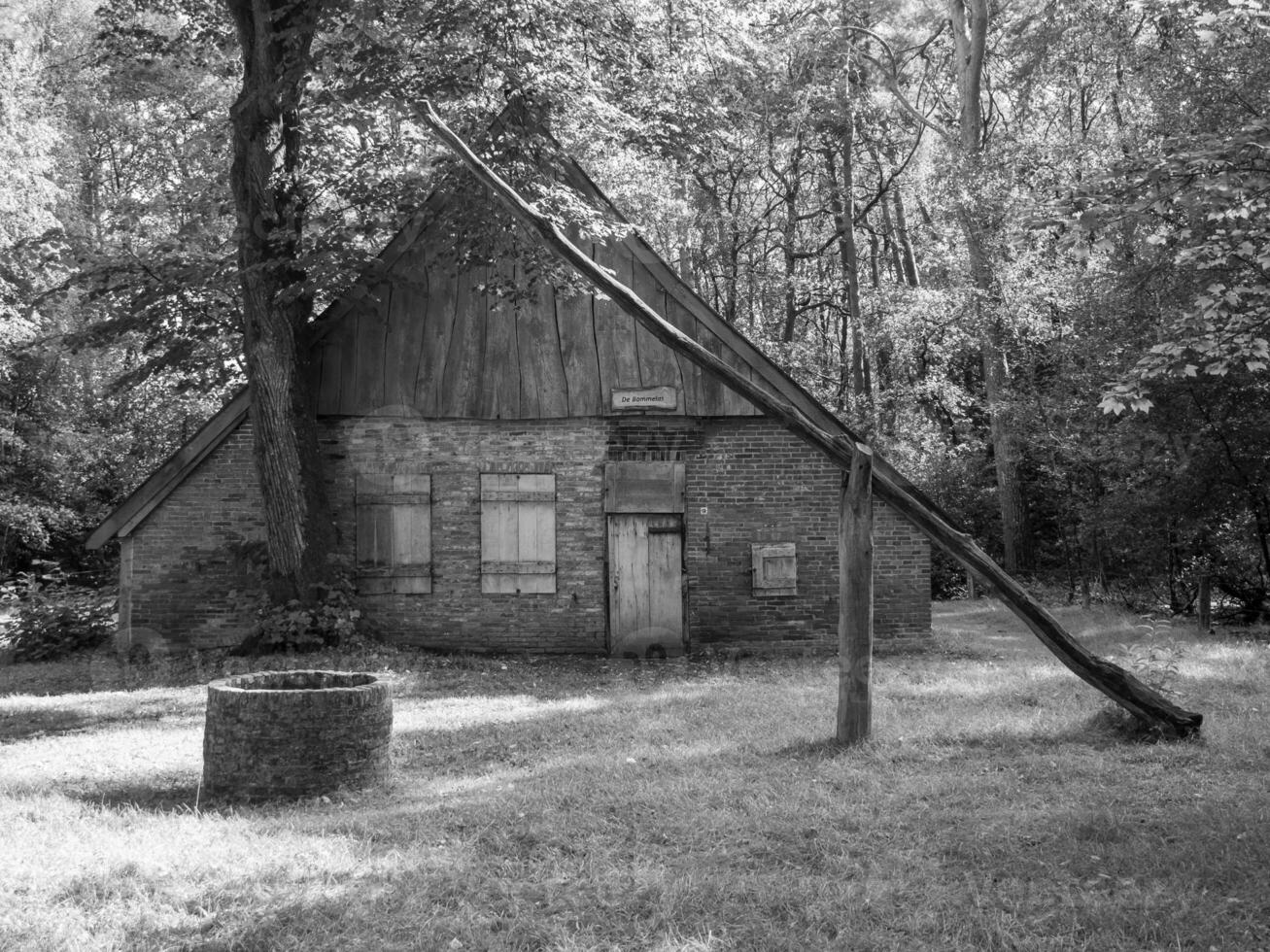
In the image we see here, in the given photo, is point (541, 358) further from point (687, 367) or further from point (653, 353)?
point (687, 367)

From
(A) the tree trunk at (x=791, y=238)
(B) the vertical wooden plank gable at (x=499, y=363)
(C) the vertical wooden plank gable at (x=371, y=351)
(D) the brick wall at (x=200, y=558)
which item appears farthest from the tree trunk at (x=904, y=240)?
(D) the brick wall at (x=200, y=558)

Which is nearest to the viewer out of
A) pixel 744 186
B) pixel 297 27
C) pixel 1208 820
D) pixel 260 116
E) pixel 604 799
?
pixel 1208 820

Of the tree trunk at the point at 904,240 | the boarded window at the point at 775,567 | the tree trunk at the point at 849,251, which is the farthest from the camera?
the tree trunk at the point at 904,240

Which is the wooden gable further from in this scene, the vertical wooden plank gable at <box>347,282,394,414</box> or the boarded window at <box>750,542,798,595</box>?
the boarded window at <box>750,542,798,595</box>

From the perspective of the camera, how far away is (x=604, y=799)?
270 inches

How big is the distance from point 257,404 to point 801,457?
264 inches

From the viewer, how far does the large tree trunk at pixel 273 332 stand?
45.3 feet

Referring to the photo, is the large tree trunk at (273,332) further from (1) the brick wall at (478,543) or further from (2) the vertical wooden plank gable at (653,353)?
(2) the vertical wooden plank gable at (653,353)

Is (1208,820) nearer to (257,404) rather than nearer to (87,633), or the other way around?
(257,404)

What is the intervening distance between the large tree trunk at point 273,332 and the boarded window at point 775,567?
210 inches

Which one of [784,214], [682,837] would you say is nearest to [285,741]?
[682,837]

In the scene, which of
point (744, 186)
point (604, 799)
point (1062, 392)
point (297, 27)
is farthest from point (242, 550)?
point (744, 186)

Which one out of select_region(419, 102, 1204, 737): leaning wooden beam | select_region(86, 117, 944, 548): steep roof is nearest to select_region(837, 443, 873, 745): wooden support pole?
select_region(419, 102, 1204, 737): leaning wooden beam

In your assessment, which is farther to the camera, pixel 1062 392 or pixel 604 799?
pixel 1062 392
